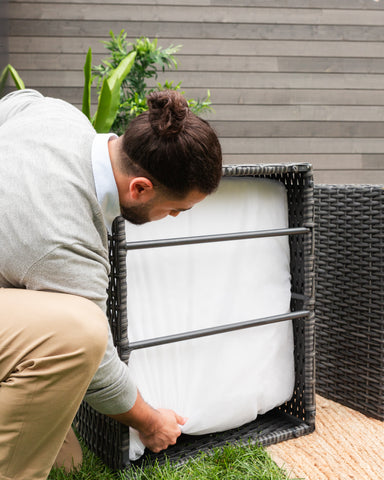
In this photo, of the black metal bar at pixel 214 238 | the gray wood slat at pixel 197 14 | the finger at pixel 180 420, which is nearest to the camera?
the black metal bar at pixel 214 238

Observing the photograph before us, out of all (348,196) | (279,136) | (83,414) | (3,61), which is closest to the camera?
(83,414)

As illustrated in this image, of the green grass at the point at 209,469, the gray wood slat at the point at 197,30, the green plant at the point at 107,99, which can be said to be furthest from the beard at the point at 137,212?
the gray wood slat at the point at 197,30

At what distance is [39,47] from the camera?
260 cm

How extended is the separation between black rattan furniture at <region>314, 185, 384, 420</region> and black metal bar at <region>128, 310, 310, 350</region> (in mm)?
235

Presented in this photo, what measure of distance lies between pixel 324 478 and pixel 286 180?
749 mm

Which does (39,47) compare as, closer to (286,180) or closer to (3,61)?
(3,61)

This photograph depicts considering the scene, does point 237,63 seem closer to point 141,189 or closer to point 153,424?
point 141,189

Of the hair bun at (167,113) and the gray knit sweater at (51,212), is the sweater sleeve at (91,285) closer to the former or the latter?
the gray knit sweater at (51,212)

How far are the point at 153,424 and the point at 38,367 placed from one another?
386 millimetres

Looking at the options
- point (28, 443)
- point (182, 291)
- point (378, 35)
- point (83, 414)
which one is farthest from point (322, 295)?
point (378, 35)

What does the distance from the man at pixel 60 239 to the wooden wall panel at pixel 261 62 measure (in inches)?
72.4

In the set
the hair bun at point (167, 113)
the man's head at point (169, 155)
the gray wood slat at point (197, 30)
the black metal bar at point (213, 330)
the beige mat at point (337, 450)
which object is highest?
the gray wood slat at point (197, 30)

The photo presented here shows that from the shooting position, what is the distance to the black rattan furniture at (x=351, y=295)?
1.46m

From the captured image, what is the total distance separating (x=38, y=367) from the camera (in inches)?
34.5
